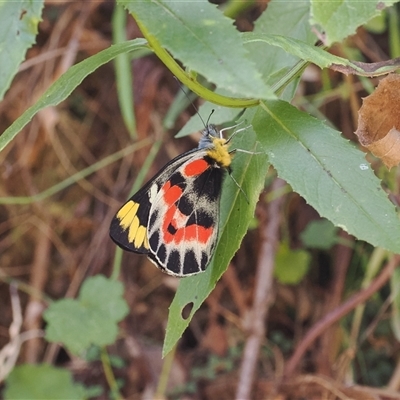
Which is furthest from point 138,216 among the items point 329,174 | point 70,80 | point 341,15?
point 341,15

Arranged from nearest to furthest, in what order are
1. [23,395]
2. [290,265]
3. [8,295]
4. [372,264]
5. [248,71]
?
1. [248,71]
2. [372,264]
3. [23,395]
4. [290,265]
5. [8,295]

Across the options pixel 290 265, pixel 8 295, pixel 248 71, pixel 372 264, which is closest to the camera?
pixel 248 71

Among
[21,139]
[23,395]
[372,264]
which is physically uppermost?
[21,139]

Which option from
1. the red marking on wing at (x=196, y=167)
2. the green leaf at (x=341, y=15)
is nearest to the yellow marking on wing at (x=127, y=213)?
the red marking on wing at (x=196, y=167)

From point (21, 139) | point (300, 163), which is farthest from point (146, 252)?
point (21, 139)

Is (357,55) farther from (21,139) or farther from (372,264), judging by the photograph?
(21,139)

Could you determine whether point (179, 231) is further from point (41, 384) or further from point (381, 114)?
point (41, 384)

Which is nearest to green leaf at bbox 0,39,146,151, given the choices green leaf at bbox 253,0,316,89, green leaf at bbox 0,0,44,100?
green leaf at bbox 0,0,44,100
